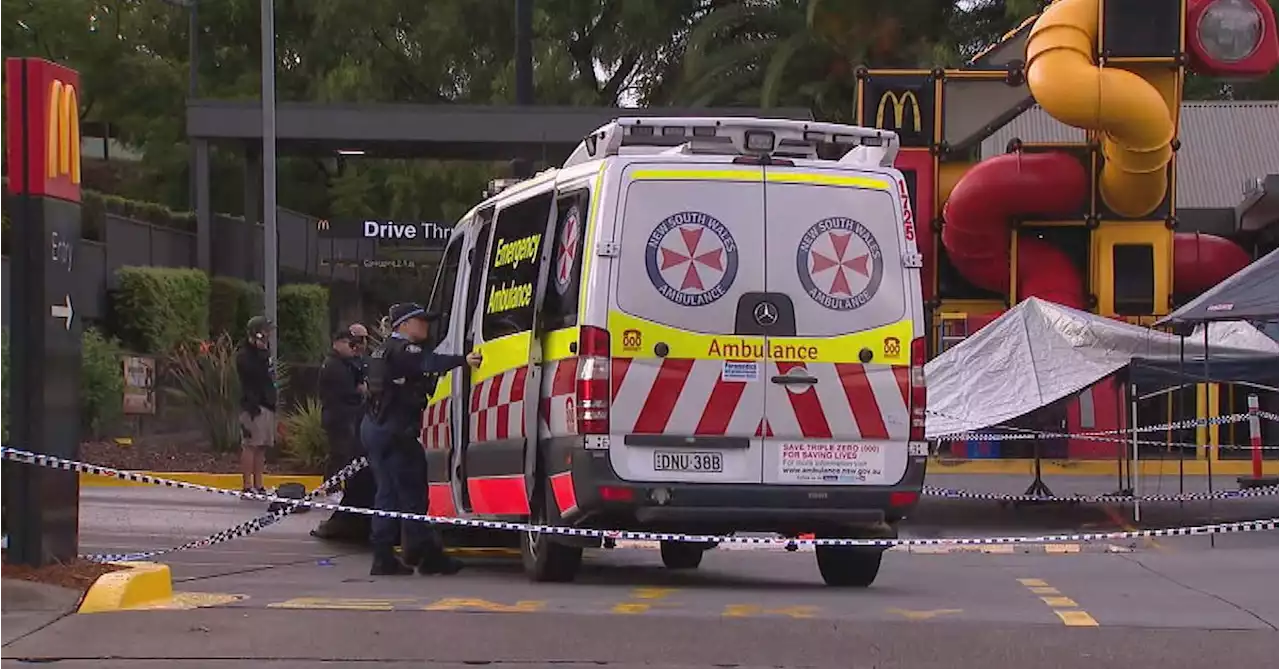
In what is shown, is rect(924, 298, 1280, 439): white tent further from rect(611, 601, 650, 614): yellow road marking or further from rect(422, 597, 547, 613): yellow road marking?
rect(422, 597, 547, 613): yellow road marking

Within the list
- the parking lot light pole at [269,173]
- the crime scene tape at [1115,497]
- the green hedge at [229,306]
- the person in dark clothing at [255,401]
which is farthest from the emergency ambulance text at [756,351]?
the green hedge at [229,306]

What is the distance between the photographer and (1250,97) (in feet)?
138

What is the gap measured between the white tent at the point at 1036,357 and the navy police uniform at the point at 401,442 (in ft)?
21.4

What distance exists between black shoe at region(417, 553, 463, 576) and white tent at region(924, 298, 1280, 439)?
6.36 metres

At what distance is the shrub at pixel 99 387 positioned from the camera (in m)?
22.3

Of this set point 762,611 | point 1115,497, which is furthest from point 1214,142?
point 762,611

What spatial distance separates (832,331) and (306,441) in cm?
1108

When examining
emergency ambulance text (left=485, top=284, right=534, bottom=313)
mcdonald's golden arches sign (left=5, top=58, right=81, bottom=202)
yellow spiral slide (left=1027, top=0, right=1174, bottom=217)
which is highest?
yellow spiral slide (left=1027, top=0, right=1174, bottom=217)

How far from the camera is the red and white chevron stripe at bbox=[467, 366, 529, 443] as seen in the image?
11.4 m

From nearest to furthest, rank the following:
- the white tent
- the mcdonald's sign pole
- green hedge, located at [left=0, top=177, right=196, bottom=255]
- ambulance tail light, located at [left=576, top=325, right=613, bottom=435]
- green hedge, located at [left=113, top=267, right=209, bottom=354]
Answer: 1. the mcdonald's sign pole
2. ambulance tail light, located at [left=576, top=325, right=613, bottom=435]
3. the white tent
4. green hedge, located at [left=0, top=177, right=196, bottom=255]
5. green hedge, located at [left=113, top=267, right=209, bottom=354]

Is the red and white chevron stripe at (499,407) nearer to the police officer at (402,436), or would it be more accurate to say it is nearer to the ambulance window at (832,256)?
the police officer at (402,436)

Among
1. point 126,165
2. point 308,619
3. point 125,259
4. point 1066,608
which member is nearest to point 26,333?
point 308,619

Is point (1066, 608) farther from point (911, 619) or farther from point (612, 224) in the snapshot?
point (612, 224)

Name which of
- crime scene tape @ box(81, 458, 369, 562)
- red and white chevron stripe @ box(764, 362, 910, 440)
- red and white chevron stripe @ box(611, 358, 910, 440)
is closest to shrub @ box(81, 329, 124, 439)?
crime scene tape @ box(81, 458, 369, 562)
